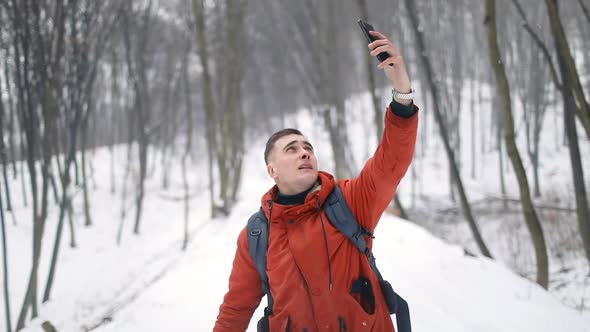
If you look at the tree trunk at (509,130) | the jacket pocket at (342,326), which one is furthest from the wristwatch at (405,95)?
the tree trunk at (509,130)

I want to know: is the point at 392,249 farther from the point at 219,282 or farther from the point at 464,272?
the point at 219,282

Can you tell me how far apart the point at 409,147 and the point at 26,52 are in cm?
447

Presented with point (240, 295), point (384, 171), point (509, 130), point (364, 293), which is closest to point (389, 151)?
point (384, 171)

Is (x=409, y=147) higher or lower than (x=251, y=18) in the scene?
lower

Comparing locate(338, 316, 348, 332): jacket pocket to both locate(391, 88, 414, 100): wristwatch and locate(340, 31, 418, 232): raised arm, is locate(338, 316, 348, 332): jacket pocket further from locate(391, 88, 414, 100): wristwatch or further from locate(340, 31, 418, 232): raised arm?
locate(391, 88, 414, 100): wristwatch

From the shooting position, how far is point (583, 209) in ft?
10.6

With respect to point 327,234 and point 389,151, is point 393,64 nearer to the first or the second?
point 389,151

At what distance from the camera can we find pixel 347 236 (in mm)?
1500

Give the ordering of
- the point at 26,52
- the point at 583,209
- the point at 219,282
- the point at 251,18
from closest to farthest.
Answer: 1. the point at 583,209
2. the point at 219,282
3. the point at 26,52
4. the point at 251,18

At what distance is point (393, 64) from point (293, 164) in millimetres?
589

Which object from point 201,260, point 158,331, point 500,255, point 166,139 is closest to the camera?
point 158,331

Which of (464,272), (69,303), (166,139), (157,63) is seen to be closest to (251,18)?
(157,63)

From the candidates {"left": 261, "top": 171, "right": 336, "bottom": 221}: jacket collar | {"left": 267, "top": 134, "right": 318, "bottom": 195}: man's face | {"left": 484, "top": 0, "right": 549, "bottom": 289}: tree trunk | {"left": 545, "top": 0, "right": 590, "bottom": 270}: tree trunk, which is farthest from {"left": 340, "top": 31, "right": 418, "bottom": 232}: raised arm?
{"left": 545, "top": 0, "right": 590, "bottom": 270}: tree trunk

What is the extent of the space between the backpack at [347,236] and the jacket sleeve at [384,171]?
0.16ft
